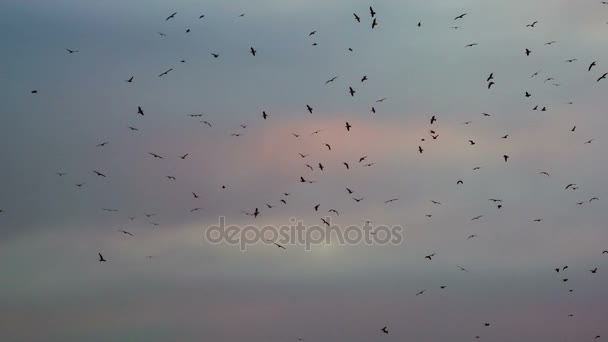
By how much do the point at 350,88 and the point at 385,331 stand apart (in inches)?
1629

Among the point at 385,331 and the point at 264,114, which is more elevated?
the point at 264,114

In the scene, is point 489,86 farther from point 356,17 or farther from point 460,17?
point 356,17

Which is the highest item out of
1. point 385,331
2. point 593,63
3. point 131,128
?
point 593,63

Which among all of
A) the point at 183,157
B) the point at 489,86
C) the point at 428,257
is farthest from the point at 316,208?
the point at 489,86

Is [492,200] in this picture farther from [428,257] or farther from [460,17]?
[460,17]

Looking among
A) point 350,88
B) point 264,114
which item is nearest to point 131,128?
point 264,114

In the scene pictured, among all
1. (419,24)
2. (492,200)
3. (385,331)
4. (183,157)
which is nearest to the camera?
(419,24)

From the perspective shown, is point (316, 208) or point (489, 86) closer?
point (489, 86)

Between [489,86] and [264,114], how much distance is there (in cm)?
2038

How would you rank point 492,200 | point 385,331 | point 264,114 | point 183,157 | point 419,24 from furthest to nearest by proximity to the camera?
point 385,331, point 492,200, point 183,157, point 264,114, point 419,24

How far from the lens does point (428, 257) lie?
117812 millimetres

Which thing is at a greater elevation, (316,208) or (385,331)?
(316,208)

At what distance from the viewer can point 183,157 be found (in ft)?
330

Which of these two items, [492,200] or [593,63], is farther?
[492,200]
